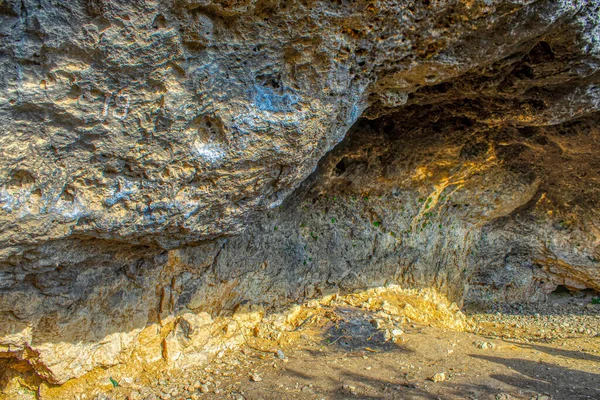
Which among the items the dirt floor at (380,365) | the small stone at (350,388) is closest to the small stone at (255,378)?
the dirt floor at (380,365)

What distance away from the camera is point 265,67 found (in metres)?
2.72

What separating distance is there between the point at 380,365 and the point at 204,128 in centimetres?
300

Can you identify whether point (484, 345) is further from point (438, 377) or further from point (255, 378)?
point (255, 378)

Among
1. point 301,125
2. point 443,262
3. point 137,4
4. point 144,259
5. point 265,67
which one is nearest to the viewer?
point 137,4

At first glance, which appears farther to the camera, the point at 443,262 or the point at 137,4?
Result: the point at 443,262

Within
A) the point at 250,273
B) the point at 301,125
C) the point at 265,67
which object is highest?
the point at 265,67

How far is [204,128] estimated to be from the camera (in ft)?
9.25

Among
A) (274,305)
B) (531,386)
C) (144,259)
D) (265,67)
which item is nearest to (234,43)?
(265,67)

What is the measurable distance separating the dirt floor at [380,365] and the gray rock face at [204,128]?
0.40 m

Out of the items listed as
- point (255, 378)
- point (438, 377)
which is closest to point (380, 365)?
point (438, 377)

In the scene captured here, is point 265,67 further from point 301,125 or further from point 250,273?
point 250,273

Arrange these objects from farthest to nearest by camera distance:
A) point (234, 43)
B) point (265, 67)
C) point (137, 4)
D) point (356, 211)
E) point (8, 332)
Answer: point (356, 211)
point (8, 332)
point (265, 67)
point (234, 43)
point (137, 4)

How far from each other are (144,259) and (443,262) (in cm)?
489

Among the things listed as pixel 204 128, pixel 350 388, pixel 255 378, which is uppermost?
pixel 204 128
